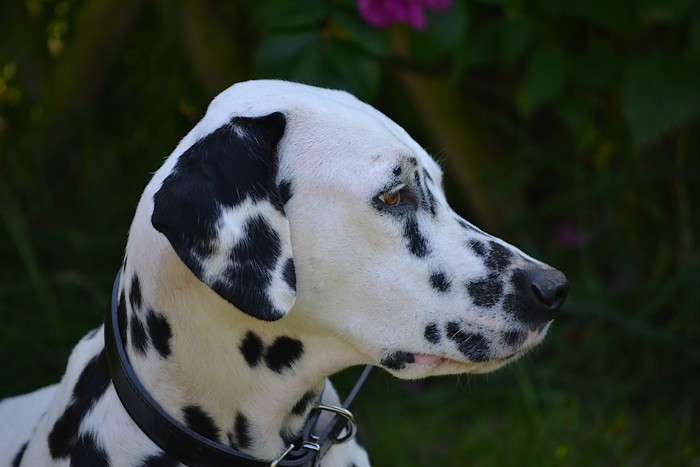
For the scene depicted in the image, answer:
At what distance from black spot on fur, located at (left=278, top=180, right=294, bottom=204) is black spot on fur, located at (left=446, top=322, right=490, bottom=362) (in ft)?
1.56

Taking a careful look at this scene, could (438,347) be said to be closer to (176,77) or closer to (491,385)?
(491,385)

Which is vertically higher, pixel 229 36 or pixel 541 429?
pixel 229 36

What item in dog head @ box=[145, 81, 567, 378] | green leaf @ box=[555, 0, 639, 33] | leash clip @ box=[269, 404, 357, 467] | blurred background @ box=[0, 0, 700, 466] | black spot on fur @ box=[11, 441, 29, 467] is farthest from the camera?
green leaf @ box=[555, 0, 639, 33]

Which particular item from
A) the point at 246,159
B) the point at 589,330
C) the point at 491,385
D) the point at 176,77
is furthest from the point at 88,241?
the point at 246,159

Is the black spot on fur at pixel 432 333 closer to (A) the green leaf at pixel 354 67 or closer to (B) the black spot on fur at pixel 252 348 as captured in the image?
(B) the black spot on fur at pixel 252 348

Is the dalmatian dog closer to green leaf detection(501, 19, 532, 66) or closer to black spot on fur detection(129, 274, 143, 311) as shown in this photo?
black spot on fur detection(129, 274, 143, 311)

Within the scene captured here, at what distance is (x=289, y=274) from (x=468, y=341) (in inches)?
18.4

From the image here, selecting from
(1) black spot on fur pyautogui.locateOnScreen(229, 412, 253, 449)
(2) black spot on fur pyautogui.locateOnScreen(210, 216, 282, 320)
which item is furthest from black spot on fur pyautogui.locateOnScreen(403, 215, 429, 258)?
(1) black spot on fur pyautogui.locateOnScreen(229, 412, 253, 449)

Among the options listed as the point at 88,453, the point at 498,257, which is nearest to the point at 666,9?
the point at 498,257

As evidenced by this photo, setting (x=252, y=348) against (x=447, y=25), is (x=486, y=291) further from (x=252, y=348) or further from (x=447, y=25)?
(x=447, y=25)

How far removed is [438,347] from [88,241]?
2.80 metres

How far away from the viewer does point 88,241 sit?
4629 millimetres

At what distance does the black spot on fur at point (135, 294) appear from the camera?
2.27 m

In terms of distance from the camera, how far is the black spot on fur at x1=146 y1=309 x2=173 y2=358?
225 centimetres
